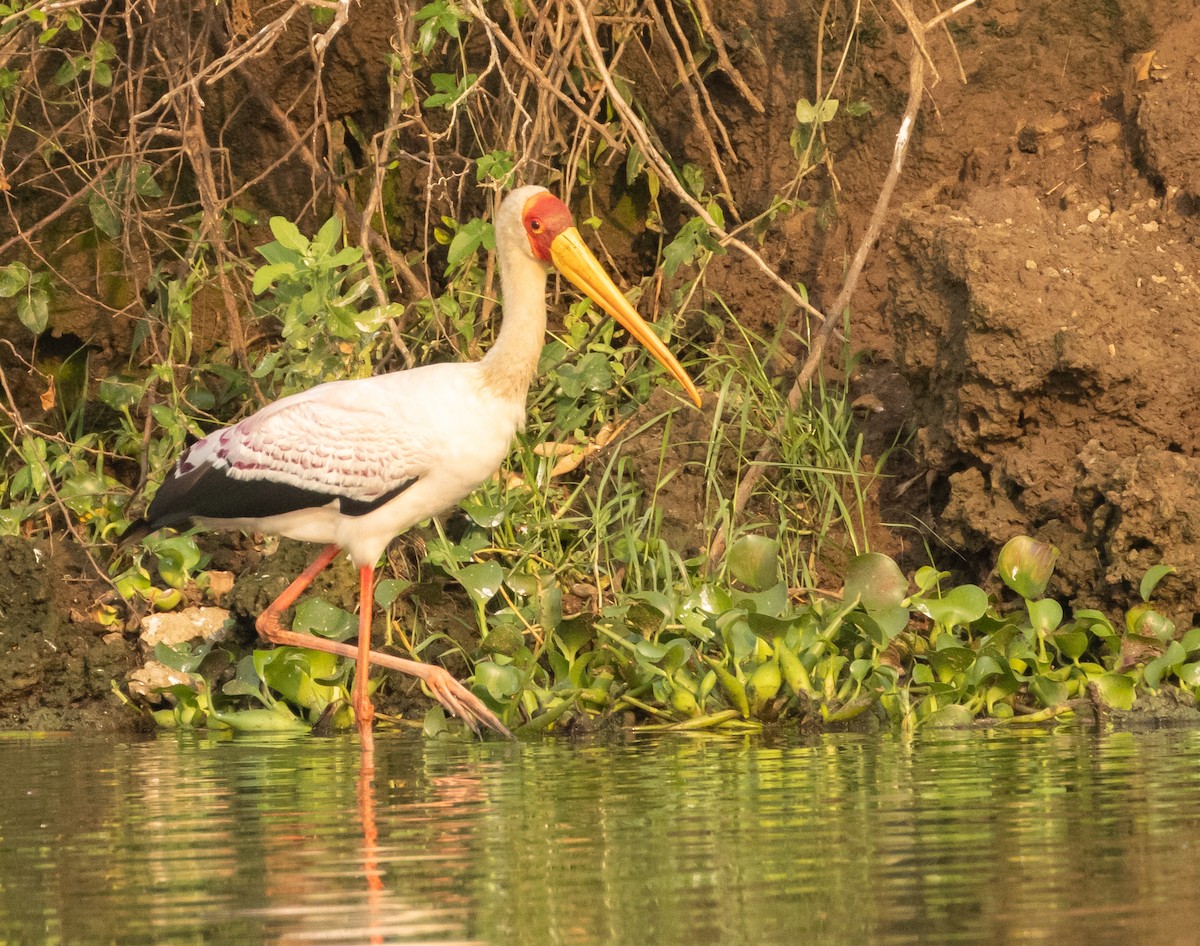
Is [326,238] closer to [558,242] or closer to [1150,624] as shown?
[558,242]

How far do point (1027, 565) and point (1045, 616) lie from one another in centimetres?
20

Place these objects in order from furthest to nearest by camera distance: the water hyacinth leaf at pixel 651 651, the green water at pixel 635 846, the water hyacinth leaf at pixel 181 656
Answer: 1. the water hyacinth leaf at pixel 181 656
2. the water hyacinth leaf at pixel 651 651
3. the green water at pixel 635 846

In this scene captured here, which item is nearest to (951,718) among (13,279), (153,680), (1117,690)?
(1117,690)

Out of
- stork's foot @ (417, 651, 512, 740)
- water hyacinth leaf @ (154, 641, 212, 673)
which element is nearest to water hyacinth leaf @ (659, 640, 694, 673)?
stork's foot @ (417, 651, 512, 740)

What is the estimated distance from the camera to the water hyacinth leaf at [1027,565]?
589cm

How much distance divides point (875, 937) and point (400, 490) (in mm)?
3572

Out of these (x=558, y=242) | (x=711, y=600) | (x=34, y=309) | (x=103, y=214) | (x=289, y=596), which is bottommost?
(x=711, y=600)

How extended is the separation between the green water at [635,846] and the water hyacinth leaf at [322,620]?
1354 millimetres

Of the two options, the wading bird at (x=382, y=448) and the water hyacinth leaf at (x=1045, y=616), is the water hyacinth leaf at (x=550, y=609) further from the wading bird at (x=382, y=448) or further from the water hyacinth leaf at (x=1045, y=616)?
the water hyacinth leaf at (x=1045, y=616)

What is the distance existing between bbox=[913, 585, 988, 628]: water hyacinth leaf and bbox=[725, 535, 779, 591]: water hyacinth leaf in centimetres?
46

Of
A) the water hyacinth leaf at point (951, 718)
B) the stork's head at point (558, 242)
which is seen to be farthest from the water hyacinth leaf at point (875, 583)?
the stork's head at point (558, 242)

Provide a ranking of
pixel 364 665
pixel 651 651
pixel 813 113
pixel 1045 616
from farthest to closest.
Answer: pixel 813 113 < pixel 364 665 < pixel 1045 616 < pixel 651 651

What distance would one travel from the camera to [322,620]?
6488 mm

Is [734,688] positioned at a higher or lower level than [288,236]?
lower
